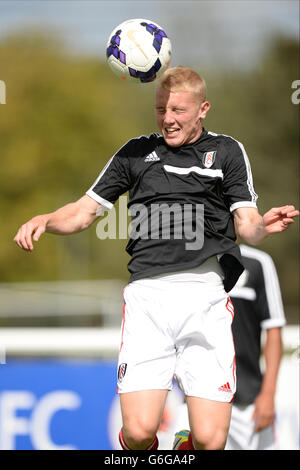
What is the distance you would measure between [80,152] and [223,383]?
2179cm

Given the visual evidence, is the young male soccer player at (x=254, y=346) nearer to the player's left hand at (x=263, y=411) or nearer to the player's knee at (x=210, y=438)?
the player's left hand at (x=263, y=411)

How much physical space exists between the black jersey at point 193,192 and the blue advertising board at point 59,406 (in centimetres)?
266

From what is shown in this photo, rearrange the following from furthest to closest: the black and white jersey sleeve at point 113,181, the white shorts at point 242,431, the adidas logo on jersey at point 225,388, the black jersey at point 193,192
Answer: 1. the white shorts at point 242,431
2. the black and white jersey sleeve at point 113,181
3. the black jersey at point 193,192
4. the adidas logo on jersey at point 225,388

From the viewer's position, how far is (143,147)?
15.3ft

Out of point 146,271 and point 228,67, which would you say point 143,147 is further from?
point 228,67

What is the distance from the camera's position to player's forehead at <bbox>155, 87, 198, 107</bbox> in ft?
14.6

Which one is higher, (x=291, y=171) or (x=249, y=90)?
(x=249, y=90)

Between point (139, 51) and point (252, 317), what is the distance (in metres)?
2.53

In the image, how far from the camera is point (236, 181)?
4.49m

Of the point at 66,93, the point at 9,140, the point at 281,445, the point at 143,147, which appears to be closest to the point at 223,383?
the point at 143,147

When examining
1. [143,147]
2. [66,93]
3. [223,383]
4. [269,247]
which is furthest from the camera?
[66,93]

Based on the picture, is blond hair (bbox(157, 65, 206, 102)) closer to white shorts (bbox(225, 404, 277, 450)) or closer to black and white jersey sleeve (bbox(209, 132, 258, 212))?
black and white jersey sleeve (bbox(209, 132, 258, 212))

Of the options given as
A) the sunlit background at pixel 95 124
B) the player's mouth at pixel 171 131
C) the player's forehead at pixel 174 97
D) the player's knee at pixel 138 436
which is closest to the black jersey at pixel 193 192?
the player's mouth at pixel 171 131

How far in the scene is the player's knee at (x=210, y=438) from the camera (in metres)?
4.20
